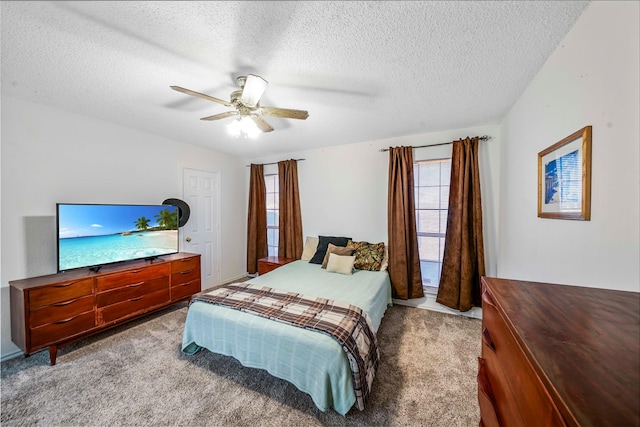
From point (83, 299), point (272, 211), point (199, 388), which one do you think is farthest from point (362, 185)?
point (83, 299)

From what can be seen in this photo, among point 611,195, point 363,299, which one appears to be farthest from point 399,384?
point 611,195

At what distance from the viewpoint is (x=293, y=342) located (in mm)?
1597

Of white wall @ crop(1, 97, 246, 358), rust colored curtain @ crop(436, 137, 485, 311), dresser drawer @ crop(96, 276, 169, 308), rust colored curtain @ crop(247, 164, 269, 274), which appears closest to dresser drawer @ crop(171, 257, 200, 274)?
dresser drawer @ crop(96, 276, 169, 308)

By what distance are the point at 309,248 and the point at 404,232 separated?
5.05 ft

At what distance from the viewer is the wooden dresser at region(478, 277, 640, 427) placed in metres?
0.38

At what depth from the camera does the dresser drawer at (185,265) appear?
9.52 ft

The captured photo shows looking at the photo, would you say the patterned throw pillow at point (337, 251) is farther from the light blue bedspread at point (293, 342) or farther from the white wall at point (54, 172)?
the white wall at point (54, 172)

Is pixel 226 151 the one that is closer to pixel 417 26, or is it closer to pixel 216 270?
pixel 216 270

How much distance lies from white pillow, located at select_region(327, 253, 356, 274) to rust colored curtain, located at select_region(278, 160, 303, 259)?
3.31 feet

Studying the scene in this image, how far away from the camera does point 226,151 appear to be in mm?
4039

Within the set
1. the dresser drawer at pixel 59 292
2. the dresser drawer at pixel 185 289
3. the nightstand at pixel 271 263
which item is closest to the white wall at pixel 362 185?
the nightstand at pixel 271 263

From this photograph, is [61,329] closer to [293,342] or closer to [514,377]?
[293,342]

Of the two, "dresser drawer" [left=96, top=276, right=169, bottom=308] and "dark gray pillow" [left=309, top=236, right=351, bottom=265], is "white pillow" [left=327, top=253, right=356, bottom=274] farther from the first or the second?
"dresser drawer" [left=96, top=276, right=169, bottom=308]

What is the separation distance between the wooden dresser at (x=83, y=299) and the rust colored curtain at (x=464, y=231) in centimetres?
353
